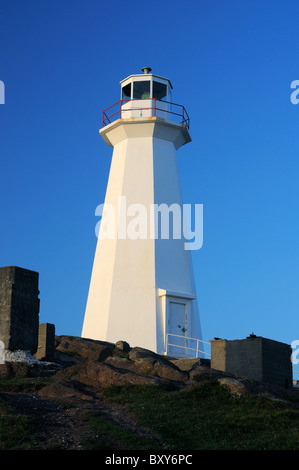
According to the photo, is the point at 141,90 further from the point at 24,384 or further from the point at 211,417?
the point at 211,417

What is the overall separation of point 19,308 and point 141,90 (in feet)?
52.0

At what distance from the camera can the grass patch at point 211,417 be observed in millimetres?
11663

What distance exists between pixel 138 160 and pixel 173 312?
7.50 meters

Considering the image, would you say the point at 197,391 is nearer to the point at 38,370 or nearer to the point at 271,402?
the point at 271,402

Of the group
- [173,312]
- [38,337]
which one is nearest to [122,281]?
[173,312]

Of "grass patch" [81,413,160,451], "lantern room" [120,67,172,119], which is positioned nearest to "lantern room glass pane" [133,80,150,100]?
"lantern room" [120,67,172,119]

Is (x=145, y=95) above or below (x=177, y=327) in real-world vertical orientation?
above

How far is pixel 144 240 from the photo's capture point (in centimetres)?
2934

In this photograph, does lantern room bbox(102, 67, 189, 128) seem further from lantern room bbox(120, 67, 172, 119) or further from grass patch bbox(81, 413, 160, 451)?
grass patch bbox(81, 413, 160, 451)

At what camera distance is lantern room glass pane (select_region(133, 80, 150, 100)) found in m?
32.0

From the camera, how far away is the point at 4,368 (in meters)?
18.7

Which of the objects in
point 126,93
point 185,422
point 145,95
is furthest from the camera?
point 126,93

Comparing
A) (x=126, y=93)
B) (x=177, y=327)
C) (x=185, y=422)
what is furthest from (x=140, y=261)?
(x=185, y=422)

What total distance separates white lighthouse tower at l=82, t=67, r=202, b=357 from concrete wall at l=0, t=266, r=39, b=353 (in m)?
8.14
